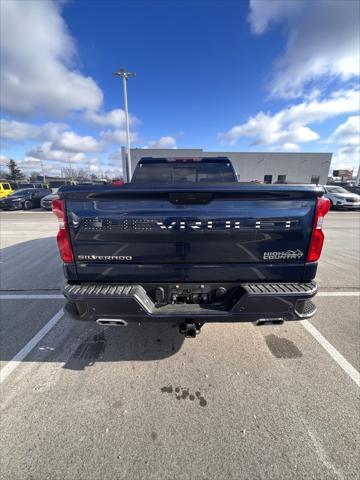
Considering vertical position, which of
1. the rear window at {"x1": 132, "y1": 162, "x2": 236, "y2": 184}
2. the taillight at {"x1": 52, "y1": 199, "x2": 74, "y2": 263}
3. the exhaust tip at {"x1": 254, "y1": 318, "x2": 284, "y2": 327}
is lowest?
the exhaust tip at {"x1": 254, "y1": 318, "x2": 284, "y2": 327}

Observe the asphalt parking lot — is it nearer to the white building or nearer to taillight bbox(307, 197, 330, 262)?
taillight bbox(307, 197, 330, 262)

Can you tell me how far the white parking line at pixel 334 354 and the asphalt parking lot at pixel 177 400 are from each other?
0.01 m

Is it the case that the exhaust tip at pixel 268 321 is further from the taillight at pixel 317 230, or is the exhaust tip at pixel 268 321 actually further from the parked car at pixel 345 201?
the parked car at pixel 345 201

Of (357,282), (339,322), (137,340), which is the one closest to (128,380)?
(137,340)

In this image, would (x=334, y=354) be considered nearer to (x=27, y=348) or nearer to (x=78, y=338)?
(x=78, y=338)

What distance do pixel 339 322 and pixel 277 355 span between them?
51.3 inches

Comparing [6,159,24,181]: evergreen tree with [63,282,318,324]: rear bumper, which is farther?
[6,159,24,181]: evergreen tree

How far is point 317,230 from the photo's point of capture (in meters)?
1.87

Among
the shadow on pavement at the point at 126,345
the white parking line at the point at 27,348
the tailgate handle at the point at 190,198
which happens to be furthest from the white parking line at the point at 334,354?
the white parking line at the point at 27,348

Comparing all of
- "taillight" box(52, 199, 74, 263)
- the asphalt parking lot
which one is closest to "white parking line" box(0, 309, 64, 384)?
the asphalt parking lot

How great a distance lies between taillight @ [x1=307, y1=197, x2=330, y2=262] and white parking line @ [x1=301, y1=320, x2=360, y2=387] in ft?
4.54

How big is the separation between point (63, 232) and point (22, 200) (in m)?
18.7

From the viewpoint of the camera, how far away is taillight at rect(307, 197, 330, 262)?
184 centimetres

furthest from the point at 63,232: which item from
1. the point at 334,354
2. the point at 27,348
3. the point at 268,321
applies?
the point at 334,354
